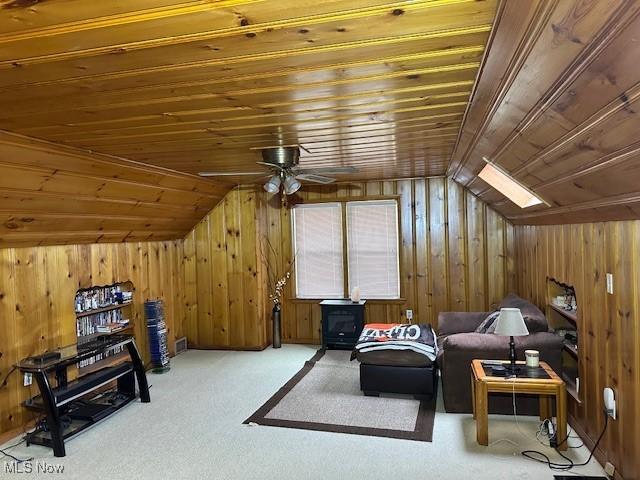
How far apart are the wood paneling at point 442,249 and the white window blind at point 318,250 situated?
33cm

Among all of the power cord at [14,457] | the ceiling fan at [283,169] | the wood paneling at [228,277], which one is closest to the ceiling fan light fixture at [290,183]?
the ceiling fan at [283,169]

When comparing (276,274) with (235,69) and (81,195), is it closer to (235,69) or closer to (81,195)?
(81,195)

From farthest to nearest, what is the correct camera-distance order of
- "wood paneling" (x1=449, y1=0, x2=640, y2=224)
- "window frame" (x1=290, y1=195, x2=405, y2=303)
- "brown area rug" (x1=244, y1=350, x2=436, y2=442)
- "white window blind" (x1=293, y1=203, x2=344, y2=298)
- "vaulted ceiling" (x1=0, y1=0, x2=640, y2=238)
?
1. "white window blind" (x1=293, y1=203, x2=344, y2=298)
2. "window frame" (x1=290, y1=195, x2=405, y2=303)
3. "brown area rug" (x1=244, y1=350, x2=436, y2=442)
4. "vaulted ceiling" (x1=0, y1=0, x2=640, y2=238)
5. "wood paneling" (x1=449, y1=0, x2=640, y2=224)

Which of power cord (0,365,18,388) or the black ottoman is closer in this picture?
power cord (0,365,18,388)

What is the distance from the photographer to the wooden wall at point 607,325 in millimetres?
2646

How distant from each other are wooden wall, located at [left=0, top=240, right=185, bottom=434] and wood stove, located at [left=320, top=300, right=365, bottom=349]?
7.44 feet

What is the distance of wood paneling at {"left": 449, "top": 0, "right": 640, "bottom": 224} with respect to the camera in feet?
3.90

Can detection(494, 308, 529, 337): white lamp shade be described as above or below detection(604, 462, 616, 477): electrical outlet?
above

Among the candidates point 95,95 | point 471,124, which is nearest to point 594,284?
point 471,124

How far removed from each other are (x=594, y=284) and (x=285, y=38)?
9.08ft

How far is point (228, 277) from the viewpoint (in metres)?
6.50

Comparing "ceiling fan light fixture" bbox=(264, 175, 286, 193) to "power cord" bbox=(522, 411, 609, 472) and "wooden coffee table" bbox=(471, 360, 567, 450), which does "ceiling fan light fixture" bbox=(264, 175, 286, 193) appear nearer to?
"wooden coffee table" bbox=(471, 360, 567, 450)

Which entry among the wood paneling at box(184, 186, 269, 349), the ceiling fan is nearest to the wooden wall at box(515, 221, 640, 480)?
the ceiling fan

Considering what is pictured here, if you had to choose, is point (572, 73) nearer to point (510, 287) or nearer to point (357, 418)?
point (357, 418)
